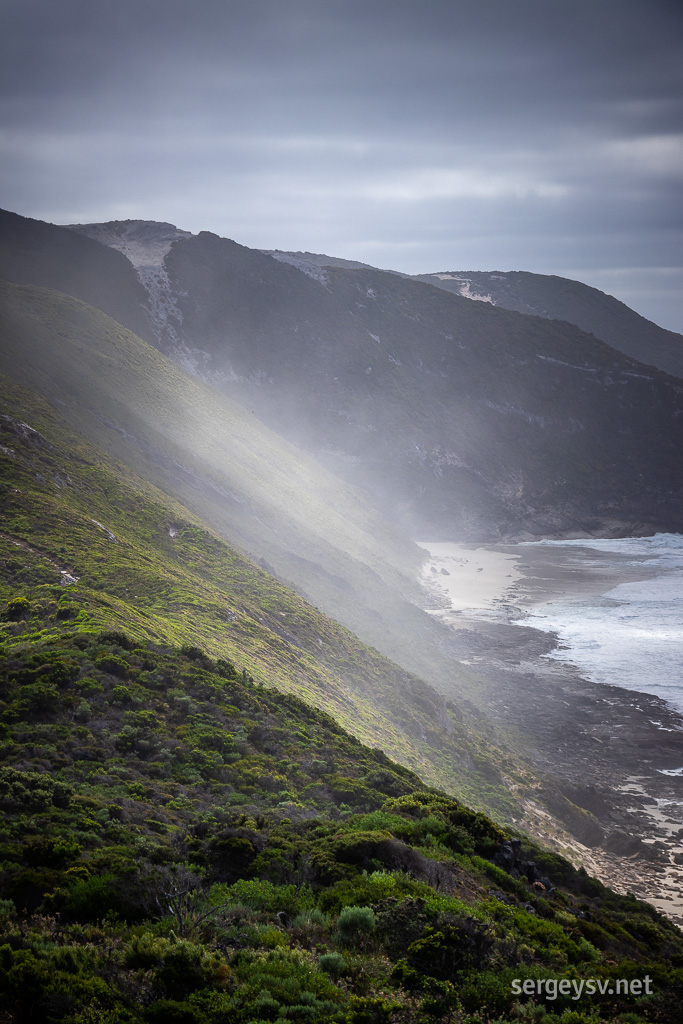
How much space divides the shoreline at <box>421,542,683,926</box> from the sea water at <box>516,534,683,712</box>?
133cm

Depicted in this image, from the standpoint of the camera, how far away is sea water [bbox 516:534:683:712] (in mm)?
45625

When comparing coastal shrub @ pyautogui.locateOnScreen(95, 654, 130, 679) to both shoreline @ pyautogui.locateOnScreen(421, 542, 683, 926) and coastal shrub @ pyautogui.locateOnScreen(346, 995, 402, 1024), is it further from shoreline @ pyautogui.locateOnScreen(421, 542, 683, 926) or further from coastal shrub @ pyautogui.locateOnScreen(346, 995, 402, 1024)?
shoreline @ pyautogui.locateOnScreen(421, 542, 683, 926)

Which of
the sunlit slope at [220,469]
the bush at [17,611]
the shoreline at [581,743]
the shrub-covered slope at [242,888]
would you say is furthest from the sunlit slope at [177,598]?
the sunlit slope at [220,469]

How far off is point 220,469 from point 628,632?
41209 mm

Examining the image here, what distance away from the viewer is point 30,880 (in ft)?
27.7

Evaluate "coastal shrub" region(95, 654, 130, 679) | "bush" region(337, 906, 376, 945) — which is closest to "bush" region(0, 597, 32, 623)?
"coastal shrub" region(95, 654, 130, 679)

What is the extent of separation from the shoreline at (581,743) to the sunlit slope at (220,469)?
4.04 meters

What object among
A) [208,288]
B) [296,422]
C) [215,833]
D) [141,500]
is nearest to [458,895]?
[215,833]

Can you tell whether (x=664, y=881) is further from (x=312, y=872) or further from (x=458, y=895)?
(x=312, y=872)

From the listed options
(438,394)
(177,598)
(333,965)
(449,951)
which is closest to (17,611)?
(177,598)

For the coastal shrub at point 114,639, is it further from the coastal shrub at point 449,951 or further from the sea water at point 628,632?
the sea water at point 628,632

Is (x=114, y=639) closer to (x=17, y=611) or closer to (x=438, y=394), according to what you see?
(x=17, y=611)

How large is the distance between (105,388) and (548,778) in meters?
49.6

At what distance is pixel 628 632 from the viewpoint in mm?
55375
